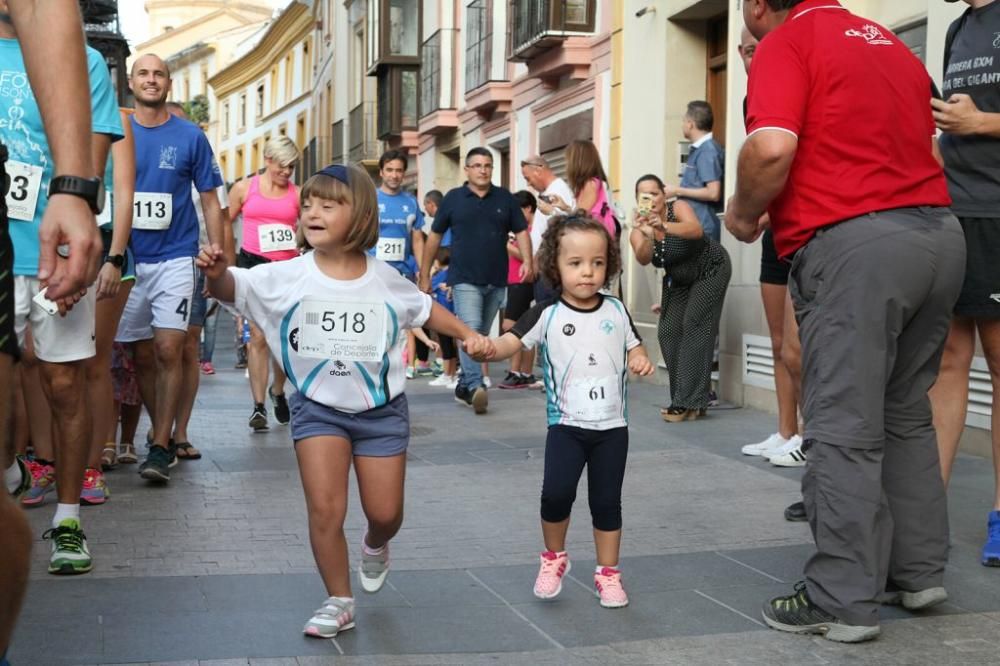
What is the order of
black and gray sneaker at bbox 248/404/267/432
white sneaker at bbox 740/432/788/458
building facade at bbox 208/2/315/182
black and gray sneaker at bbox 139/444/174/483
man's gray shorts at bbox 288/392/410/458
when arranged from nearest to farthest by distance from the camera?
man's gray shorts at bbox 288/392/410/458 → black and gray sneaker at bbox 139/444/174/483 → white sneaker at bbox 740/432/788/458 → black and gray sneaker at bbox 248/404/267/432 → building facade at bbox 208/2/315/182

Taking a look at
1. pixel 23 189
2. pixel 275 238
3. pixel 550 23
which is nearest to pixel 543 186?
pixel 275 238

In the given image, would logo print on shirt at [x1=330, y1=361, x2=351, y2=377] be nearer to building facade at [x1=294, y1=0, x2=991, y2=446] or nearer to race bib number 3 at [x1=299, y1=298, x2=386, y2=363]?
race bib number 3 at [x1=299, y1=298, x2=386, y2=363]

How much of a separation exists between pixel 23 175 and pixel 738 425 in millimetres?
5826

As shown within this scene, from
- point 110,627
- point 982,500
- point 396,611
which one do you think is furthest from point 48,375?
point 982,500

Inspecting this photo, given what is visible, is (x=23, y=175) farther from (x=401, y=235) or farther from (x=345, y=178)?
(x=401, y=235)

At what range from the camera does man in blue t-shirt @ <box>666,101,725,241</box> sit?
34.8ft

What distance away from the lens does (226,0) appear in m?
87.1

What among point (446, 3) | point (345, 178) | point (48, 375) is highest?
point (446, 3)

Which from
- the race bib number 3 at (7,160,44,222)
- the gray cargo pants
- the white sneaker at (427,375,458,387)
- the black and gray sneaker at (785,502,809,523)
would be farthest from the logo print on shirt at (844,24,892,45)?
the white sneaker at (427,375,458,387)

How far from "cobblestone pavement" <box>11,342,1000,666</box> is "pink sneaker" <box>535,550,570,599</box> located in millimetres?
43

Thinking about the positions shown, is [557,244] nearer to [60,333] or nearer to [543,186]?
[60,333]

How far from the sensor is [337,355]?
4.46 metres

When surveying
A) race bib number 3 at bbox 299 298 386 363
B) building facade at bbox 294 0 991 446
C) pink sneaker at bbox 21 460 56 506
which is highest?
building facade at bbox 294 0 991 446

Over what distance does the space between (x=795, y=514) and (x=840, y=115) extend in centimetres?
236
